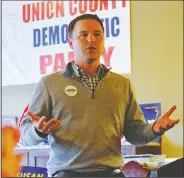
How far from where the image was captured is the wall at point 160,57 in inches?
130

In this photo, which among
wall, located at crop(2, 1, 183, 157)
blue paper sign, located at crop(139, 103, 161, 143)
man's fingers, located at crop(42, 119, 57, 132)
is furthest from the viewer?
wall, located at crop(2, 1, 183, 157)

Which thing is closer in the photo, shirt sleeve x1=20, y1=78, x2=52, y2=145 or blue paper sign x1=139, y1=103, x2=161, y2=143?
shirt sleeve x1=20, y1=78, x2=52, y2=145

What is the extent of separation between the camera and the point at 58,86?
1.45 m

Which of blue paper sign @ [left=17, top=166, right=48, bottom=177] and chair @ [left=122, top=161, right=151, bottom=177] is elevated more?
chair @ [left=122, top=161, right=151, bottom=177]

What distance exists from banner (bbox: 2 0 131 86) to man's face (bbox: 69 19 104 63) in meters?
2.00

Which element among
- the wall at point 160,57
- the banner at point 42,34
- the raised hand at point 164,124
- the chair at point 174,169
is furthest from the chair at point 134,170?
the banner at point 42,34

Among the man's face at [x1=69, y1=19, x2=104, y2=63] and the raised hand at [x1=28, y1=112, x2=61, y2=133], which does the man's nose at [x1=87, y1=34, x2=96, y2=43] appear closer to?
the man's face at [x1=69, y1=19, x2=104, y2=63]

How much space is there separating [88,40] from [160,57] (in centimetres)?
201

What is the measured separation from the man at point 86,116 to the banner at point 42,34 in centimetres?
201

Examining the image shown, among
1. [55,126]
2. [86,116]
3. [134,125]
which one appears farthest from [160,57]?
[55,126]

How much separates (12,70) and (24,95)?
0.93 ft

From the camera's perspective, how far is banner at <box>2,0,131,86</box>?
3572mm

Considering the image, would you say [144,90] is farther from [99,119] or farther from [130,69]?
[99,119]

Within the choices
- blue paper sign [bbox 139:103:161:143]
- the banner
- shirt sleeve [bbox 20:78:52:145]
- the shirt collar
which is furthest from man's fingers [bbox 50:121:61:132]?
the banner
